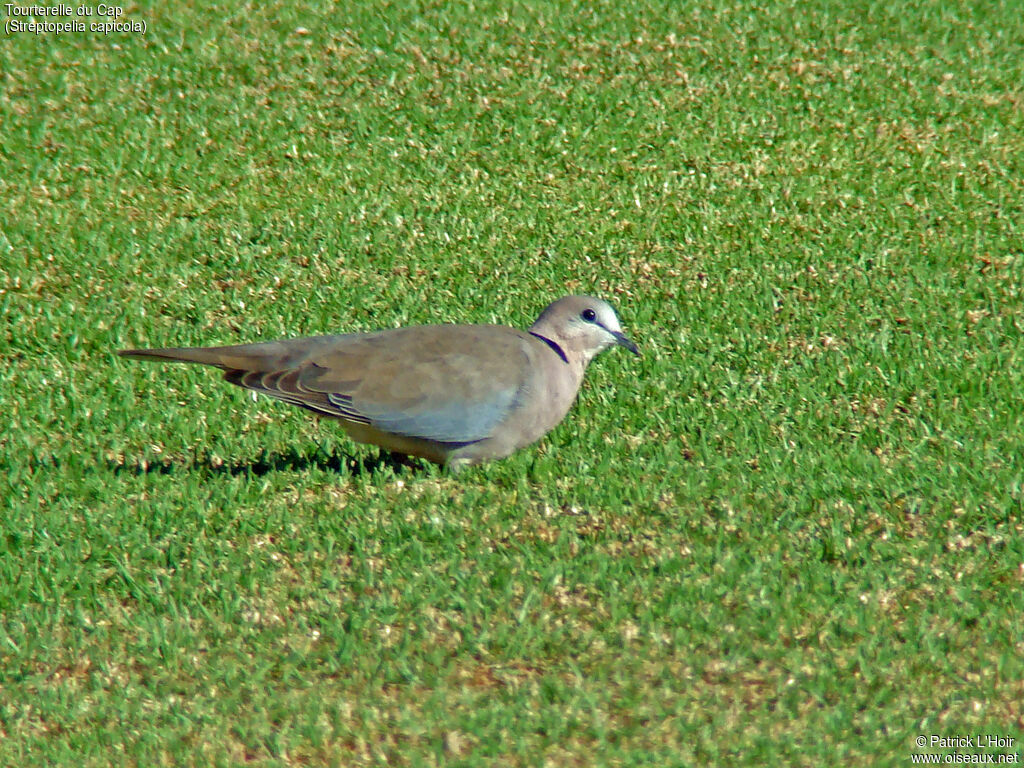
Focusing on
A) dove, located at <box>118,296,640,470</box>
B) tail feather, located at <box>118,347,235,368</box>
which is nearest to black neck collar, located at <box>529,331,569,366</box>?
dove, located at <box>118,296,640,470</box>

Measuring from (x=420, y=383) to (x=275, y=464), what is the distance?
0.91m

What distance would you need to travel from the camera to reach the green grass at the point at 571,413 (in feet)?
15.0

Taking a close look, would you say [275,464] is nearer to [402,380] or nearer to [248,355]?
[248,355]

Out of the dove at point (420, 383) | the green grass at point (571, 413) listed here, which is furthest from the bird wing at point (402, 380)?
the green grass at point (571, 413)

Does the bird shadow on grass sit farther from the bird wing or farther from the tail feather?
the tail feather

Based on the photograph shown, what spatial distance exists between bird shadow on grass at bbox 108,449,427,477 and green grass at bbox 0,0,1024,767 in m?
0.03

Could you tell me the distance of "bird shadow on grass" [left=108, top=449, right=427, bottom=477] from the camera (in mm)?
6172

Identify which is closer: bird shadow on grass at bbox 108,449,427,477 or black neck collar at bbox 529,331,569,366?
bird shadow on grass at bbox 108,449,427,477

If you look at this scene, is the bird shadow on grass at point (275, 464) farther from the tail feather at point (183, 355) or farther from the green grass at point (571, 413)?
the tail feather at point (183, 355)

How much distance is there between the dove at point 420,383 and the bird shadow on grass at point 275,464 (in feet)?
0.76

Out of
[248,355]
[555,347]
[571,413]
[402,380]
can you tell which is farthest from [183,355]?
[571,413]

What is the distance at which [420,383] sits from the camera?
5828 mm

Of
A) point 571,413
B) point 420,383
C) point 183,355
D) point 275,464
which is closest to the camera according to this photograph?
point 183,355

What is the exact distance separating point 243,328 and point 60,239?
1864 millimetres
